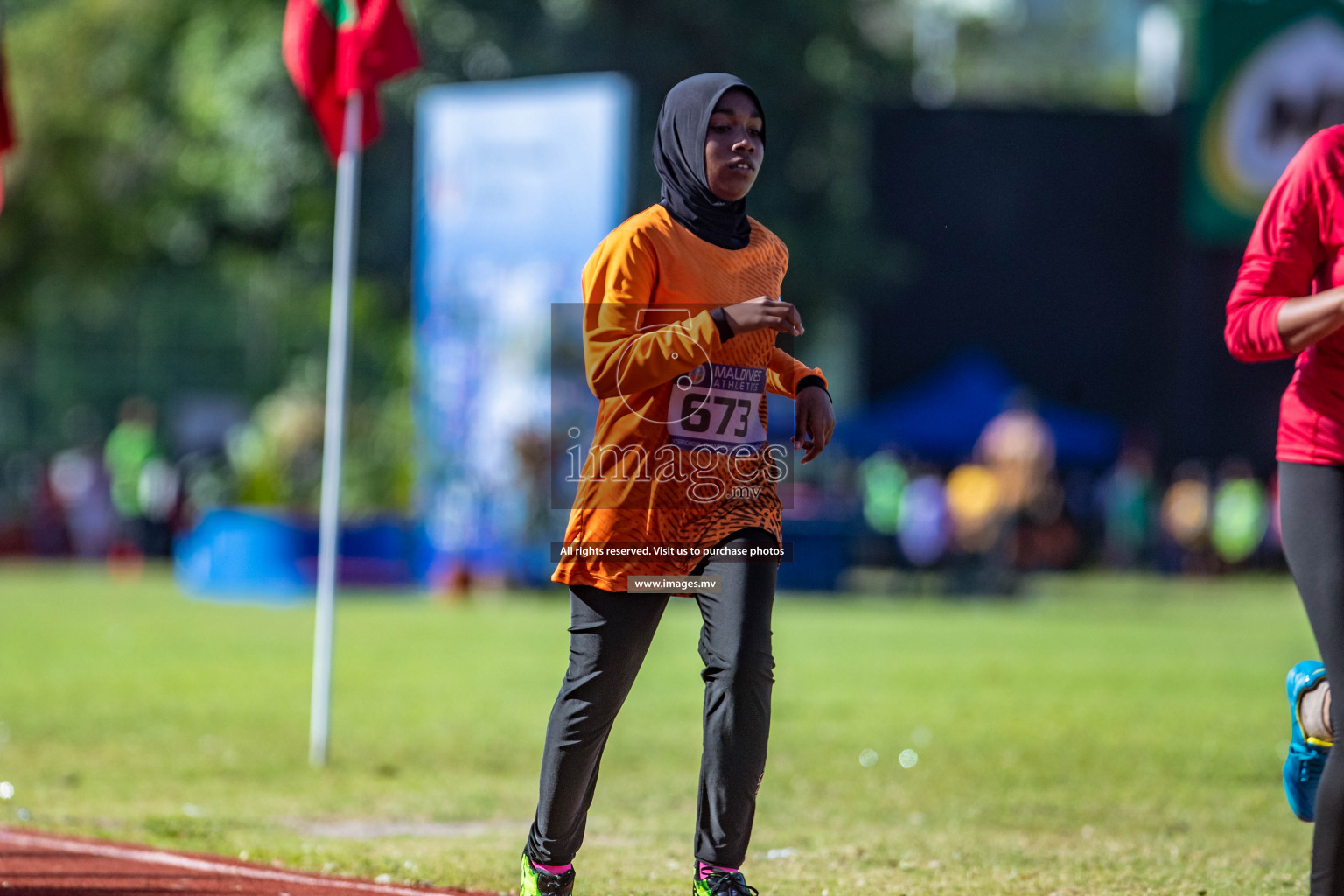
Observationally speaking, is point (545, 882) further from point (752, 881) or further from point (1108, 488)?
point (1108, 488)

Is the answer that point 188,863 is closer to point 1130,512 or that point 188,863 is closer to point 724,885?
point 724,885

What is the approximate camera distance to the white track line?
5324mm

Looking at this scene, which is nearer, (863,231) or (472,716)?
(472,716)

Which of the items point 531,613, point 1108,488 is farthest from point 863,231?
point 531,613

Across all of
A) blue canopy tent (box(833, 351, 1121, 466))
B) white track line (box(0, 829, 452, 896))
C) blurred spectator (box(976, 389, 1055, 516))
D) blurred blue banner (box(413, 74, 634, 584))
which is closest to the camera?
white track line (box(0, 829, 452, 896))

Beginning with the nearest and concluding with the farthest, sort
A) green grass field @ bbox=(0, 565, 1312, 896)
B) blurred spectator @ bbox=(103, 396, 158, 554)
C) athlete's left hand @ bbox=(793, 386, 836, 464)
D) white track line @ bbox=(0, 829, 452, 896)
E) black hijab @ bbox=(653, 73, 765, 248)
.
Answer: black hijab @ bbox=(653, 73, 765, 248) → athlete's left hand @ bbox=(793, 386, 836, 464) → white track line @ bbox=(0, 829, 452, 896) → green grass field @ bbox=(0, 565, 1312, 896) → blurred spectator @ bbox=(103, 396, 158, 554)

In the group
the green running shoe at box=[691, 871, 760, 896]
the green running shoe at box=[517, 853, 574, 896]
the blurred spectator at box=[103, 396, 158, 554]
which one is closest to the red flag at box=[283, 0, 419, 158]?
the green running shoe at box=[517, 853, 574, 896]

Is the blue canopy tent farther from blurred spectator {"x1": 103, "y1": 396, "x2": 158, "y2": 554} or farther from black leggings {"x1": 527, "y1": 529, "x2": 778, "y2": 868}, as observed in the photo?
black leggings {"x1": 527, "y1": 529, "x2": 778, "y2": 868}

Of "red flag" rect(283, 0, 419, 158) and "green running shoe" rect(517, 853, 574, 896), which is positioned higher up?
"red flag" rect(283, 0, 419, 158)

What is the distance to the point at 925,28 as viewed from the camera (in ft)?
183

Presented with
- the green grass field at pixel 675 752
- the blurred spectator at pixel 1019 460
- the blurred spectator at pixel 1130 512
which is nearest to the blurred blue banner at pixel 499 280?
the green grass field at pixel 675 752

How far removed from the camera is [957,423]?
3022 cm

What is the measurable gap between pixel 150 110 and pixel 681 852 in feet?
91.3

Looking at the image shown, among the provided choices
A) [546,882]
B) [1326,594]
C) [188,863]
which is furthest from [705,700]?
[188,863]
